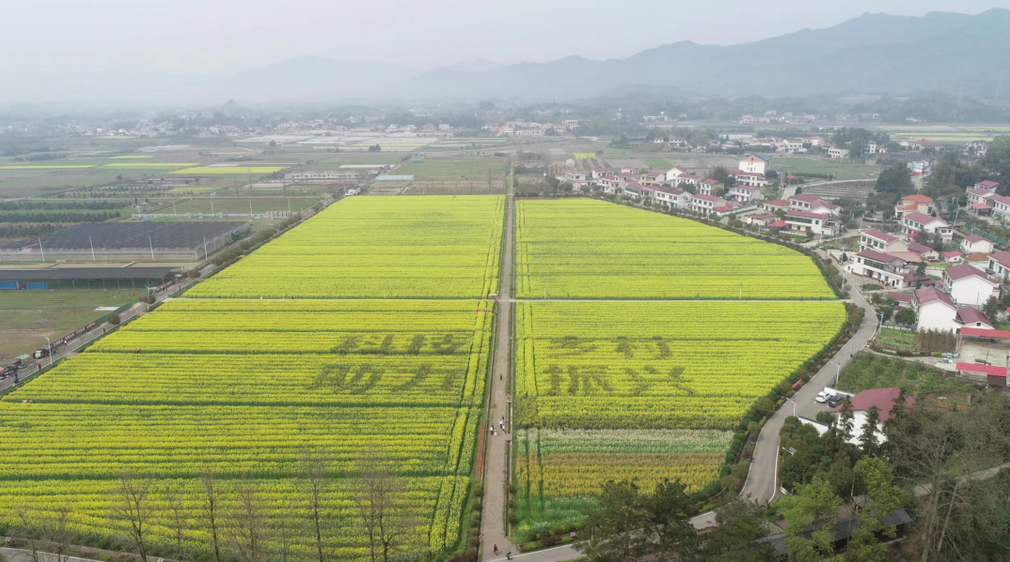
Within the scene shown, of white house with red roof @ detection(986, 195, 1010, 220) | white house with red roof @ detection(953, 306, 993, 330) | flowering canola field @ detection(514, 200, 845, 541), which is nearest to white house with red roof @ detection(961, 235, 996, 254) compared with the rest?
white house with red roof @ detection(986, 195, 1010, 220)

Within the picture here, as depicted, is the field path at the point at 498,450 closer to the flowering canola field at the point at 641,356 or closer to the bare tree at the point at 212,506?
the flowering canola field at the point at 641,356

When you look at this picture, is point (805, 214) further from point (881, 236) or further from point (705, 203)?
point (881, 236)

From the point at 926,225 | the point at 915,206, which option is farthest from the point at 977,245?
the point at 915,206

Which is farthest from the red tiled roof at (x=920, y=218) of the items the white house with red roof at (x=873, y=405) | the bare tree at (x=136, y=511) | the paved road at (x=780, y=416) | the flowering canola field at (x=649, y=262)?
the bare tree at (x=136, y=511)

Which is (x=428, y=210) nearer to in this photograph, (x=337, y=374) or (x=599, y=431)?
(x=337, y=374)

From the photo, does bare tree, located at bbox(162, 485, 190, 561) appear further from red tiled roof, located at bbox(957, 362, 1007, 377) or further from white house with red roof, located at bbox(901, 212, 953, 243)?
white house with red roof, located at bbox(901, 212, 953, 243)

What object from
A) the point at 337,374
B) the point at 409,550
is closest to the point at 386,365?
the point at 337,374
